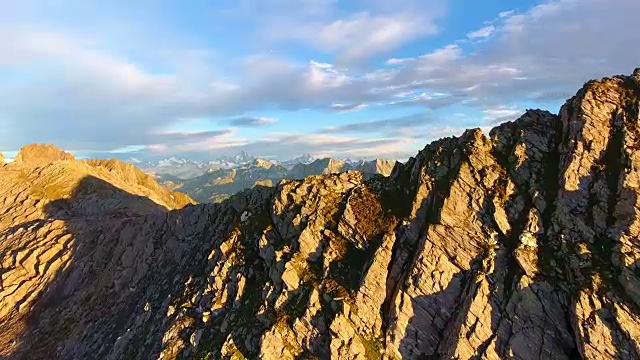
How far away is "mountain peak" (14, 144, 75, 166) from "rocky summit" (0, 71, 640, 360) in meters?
128

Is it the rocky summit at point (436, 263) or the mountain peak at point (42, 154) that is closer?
the rocky summit at point (436, 263)

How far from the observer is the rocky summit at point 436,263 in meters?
31.6

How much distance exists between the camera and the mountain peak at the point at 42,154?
528ft

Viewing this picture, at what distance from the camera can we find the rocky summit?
104ft

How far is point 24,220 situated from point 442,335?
102832mm

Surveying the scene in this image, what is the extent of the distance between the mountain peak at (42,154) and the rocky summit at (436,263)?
128272 millimetres

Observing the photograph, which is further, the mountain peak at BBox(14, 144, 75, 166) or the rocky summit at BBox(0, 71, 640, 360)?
the mountain peak at BBox(14, 144, 75, 166)

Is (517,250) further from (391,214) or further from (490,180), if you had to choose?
(391,214)

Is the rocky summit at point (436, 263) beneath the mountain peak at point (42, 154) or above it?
beneath

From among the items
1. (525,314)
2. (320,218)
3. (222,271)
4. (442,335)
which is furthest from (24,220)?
(525,314)

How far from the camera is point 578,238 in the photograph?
33.3 meters

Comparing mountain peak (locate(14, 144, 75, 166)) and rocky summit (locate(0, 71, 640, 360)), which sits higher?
mountain peak (locate(14, 144, 75, 166))

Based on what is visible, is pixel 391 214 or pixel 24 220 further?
pixel 24 220

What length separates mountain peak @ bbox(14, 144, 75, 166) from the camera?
16102 centimetres
